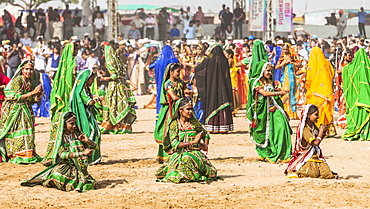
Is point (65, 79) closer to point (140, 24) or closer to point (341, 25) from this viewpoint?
point (140, 24)

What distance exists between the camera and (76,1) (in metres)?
63.2

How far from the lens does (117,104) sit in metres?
14.6

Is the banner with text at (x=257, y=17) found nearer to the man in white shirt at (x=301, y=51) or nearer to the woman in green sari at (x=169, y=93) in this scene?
the man in white shirt at (x=301, y=51)

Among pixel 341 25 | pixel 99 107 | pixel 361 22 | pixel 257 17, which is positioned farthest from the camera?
pixel 341 25

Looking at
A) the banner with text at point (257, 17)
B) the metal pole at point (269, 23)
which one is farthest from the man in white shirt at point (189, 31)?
the metal pole at point (269, 23)

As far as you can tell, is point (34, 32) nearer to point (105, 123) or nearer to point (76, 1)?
point (105, 123)

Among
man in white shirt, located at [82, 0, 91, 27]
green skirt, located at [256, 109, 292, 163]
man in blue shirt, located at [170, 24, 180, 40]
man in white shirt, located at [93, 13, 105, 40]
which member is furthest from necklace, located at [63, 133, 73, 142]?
man in white shirt, located at [82, 0, 91, 27]

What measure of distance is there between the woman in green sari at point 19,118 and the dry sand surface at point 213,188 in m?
0.27

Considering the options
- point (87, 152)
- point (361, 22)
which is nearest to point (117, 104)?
point (87, 152)

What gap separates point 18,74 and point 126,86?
165 inches

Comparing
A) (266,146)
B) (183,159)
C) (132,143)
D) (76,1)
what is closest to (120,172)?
(183,159)

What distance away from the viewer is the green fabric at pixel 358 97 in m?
13.1

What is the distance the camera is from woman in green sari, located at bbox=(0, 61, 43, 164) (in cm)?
1065

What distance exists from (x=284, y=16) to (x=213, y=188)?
2179 centimetres
